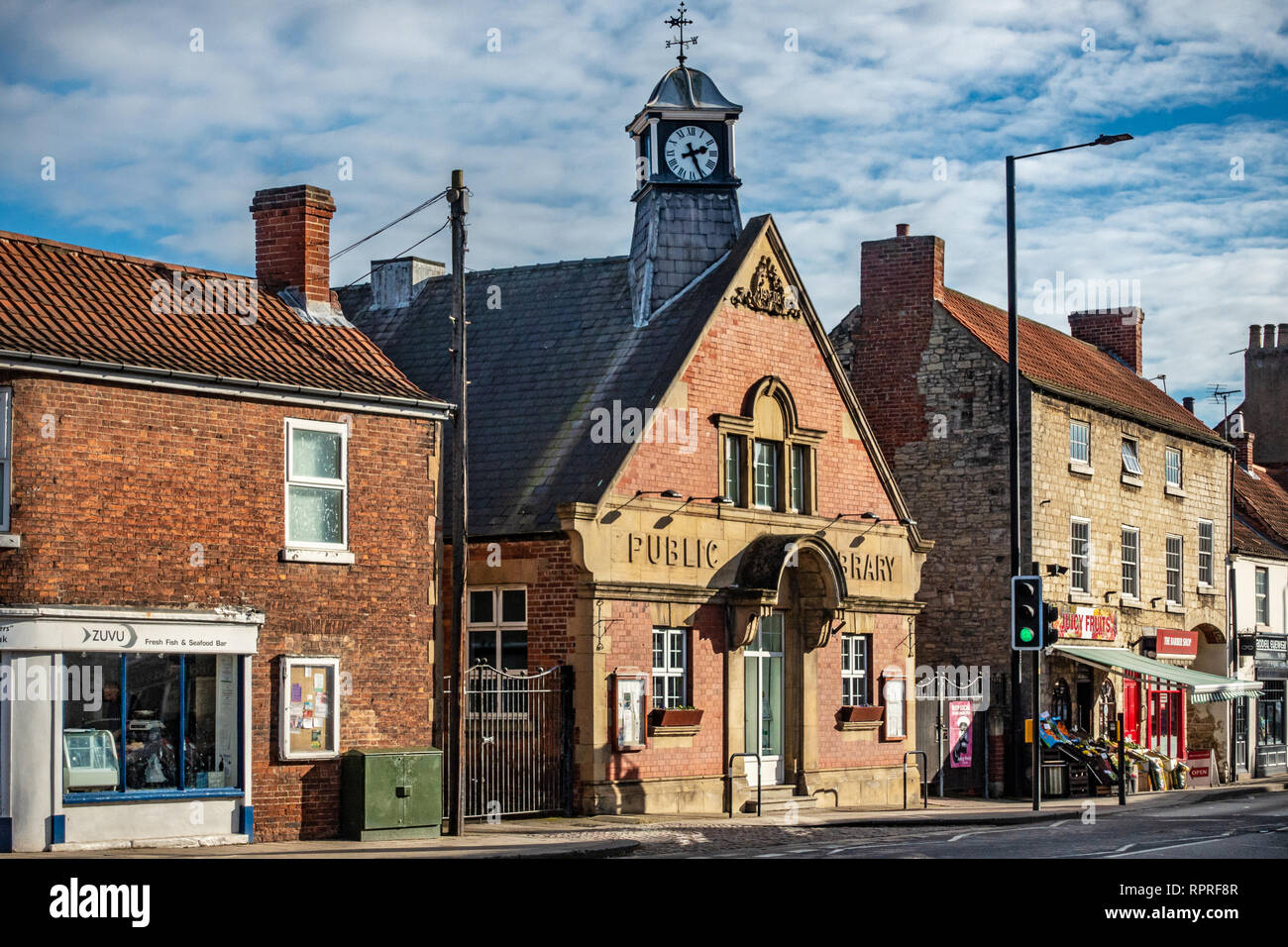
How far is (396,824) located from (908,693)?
1350cm

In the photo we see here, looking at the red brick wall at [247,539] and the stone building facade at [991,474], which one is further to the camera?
the stone building facade at [991,474]

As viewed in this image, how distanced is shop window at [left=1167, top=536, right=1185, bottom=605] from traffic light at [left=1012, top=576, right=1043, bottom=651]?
17479 mm

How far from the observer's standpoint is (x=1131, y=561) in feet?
133

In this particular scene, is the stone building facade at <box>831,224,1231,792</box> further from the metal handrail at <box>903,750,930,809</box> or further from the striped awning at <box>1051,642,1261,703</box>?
the metal handrail at <box>903,750,930,809</box>

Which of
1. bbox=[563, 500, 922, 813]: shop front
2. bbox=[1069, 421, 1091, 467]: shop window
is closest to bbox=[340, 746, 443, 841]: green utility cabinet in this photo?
bbox=[563, 500, 922, 813]: shop front

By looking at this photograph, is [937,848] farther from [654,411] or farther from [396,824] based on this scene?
[654,411]

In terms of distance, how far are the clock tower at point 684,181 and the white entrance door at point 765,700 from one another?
20.8 feet

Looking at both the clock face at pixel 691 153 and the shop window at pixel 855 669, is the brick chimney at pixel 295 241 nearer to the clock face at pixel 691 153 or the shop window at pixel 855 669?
the clock face at pixel 691 153

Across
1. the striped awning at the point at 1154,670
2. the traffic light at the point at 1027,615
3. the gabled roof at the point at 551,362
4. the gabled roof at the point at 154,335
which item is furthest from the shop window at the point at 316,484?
the striped awning at the point at 1154,670

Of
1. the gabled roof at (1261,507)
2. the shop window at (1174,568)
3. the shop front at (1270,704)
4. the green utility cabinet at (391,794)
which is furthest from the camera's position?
the gabled roof at (1261,507)

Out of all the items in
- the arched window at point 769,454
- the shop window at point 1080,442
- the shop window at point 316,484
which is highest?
the shop window at point 1080,442

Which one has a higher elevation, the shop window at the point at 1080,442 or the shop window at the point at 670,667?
the shop window at the point at 1080,442

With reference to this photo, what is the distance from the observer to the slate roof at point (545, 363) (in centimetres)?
2780

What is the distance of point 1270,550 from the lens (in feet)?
157
